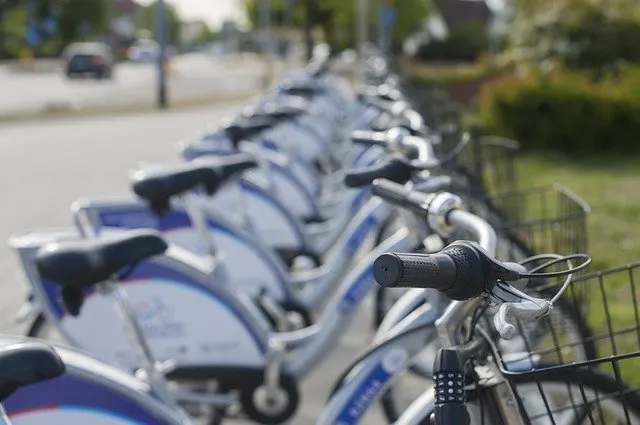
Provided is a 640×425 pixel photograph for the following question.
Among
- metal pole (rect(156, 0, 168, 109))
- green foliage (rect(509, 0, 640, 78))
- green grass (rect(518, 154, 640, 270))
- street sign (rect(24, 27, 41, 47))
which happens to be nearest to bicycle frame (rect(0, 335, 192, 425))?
green grass (rect(518, 154, 640, 270))

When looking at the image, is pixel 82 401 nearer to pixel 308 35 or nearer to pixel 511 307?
pixel 511 307

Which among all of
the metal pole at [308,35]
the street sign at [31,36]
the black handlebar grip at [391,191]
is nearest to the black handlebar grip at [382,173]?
the black handlebar grip at [391,191]

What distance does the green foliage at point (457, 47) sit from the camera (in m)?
44.8

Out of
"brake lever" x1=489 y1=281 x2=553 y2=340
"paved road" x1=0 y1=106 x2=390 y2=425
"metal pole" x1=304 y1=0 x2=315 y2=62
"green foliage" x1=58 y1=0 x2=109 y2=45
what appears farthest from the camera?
Result: "green foliage" x1=58 y1=0 x2=109 y2=45

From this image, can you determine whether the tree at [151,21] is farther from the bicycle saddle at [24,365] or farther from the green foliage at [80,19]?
the bicycle saddle at [24,365]

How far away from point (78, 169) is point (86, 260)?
30.3 feet

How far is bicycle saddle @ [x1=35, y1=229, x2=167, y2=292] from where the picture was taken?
2768mm

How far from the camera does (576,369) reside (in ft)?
5.90

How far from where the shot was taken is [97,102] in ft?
82.8

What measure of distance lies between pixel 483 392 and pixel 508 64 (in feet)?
51.2

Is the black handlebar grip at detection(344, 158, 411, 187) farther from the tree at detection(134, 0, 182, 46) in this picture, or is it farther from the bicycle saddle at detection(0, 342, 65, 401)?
the tree at detection(134, 0, 182, 46)

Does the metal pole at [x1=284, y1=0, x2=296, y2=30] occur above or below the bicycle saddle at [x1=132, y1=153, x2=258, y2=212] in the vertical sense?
below

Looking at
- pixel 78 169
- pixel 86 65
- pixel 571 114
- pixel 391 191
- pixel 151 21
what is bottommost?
pixel 151 21

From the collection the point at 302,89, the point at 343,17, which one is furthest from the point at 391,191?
the point at 343,17
